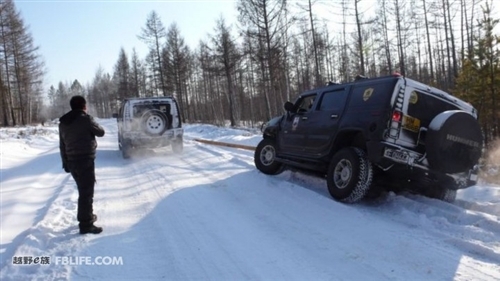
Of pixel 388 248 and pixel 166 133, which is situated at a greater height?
pixel 166 133

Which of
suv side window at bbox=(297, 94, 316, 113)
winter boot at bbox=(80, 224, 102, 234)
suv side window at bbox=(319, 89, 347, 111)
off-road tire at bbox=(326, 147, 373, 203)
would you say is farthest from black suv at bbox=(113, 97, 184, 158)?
off-road tire at bbox=(326, 147, 373, 203)

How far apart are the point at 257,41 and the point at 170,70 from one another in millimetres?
17198

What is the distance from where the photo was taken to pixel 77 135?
196 inches

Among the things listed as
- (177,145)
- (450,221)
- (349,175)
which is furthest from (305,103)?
(177,145)

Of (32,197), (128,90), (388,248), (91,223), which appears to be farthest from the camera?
(128,90)

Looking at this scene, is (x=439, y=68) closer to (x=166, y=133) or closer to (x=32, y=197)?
(x=166, y=133)

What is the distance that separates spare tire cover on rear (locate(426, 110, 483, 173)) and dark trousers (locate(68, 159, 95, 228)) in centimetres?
471

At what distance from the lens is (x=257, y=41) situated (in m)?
26.4

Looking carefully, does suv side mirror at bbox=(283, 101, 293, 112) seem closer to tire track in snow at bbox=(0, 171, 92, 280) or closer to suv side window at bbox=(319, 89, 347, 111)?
suv side window at bbox=(319, 89, 347, 111)

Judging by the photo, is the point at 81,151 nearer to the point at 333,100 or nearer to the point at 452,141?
the point at 333,100

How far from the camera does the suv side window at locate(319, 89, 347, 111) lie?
653cm

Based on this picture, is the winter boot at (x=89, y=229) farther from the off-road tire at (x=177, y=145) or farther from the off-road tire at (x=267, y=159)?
the off-road tire at (x=177, y=145)

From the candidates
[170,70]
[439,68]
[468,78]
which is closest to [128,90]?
[170,70]

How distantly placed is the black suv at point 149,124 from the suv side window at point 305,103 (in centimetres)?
630
